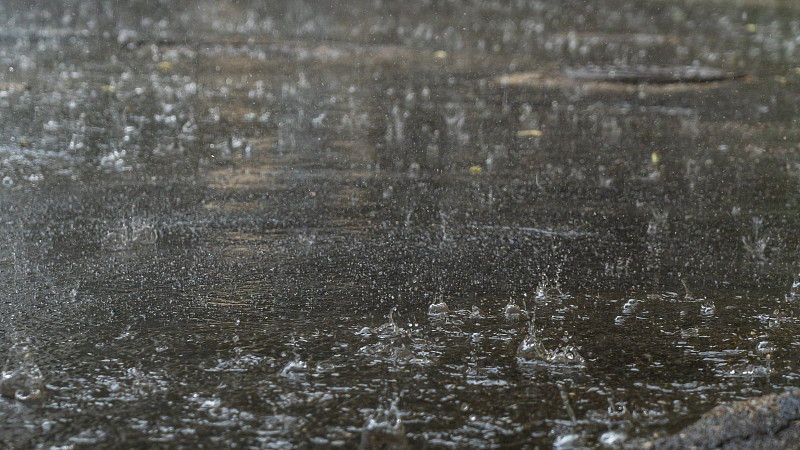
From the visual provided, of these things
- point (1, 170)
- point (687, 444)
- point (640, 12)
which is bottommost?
point (687, 444)

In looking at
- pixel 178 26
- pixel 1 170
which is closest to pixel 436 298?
pixel 1 170

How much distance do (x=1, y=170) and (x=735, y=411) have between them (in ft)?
17.0

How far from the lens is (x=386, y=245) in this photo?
498cm

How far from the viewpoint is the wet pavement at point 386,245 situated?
320 cm

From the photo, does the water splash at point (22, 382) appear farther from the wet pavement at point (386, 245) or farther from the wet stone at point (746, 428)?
the wet stone at point (746, 428)

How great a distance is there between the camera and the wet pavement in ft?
10.5

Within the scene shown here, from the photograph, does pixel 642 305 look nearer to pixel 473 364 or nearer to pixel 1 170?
pixel 473 364

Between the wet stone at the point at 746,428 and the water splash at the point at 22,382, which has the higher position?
the water splash at the point at 22,382

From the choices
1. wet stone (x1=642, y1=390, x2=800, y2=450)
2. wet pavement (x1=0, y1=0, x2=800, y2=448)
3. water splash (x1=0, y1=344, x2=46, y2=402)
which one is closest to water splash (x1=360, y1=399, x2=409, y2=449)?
wet pavement (x1=0, y1=0, x2=800, y2=448)

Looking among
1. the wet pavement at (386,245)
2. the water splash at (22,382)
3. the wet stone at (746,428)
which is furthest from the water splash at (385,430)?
the water splash at (22,382)

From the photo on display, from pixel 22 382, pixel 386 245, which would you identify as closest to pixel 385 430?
pixel 22 382

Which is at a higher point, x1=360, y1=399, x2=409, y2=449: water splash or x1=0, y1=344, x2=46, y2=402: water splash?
x1=0, y1=344, x2=46, y2=402: water splash

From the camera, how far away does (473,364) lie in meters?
3.52

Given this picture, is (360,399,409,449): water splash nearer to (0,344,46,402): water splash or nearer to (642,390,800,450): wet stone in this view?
(642,390,800,450): wet stone
